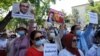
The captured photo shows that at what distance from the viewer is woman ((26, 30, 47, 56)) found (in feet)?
20.8

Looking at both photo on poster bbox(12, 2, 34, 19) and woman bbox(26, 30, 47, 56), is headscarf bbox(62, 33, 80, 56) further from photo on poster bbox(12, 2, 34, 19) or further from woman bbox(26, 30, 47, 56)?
photo on poster bbox(12, 2, 34, 19)

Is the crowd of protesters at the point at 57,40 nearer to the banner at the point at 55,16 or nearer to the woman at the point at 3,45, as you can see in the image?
the woman at the point at 3,45

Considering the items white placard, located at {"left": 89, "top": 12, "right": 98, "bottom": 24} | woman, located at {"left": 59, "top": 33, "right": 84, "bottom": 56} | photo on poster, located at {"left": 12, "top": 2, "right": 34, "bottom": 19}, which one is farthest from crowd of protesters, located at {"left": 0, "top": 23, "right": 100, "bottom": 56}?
photo on poster, located at {"left": 12, "top": 2, "right": 34, "bottom": 19}

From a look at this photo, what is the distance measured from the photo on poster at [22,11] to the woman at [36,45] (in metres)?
1.41

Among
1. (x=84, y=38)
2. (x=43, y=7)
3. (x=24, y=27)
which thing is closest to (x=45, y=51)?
(x=24, y=27)

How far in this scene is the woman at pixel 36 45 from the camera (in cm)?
635

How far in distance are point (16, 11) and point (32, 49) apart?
70.2 inches

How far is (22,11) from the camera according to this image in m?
8.01

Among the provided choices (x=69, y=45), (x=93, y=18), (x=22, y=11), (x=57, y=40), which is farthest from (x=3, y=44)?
(x=69, y=45)

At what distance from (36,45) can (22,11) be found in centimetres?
170

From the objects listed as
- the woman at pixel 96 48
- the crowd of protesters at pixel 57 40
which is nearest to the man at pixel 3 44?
the crowd of protesters at pixel 57 40

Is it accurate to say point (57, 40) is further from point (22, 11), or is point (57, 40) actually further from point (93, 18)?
point (22, 11)

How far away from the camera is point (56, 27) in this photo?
9.69m

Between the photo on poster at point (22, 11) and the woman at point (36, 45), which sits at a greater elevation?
the photo on poster at point (22, 11)
